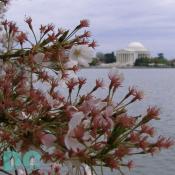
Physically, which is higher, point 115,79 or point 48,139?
point 115,79

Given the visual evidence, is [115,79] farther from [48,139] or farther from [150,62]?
[150,62]

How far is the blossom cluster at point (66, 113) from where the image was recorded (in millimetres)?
1459

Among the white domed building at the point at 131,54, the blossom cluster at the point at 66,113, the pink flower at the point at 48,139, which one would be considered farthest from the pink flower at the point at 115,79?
the white domed building at the point at 131,54

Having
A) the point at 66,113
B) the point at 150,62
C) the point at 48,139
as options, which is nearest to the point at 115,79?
the point at 66,113

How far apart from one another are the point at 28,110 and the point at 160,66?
94831mm

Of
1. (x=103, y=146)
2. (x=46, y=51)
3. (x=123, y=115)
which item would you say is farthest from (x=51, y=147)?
(x=46, y=51)

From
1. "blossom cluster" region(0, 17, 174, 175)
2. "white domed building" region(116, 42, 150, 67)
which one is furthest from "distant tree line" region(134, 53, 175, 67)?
"blossom cluster" region(0, 17, 174, 175)

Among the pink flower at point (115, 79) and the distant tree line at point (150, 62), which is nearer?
the pink flower at point (115, 79)

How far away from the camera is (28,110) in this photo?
168 centimetres

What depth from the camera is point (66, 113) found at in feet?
5.34

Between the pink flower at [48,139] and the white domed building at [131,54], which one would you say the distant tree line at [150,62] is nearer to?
the white domed building at [131,54]

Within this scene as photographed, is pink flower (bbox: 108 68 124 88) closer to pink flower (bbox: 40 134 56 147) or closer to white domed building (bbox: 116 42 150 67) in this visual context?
pink flower (bbox: 40 134 56 147)

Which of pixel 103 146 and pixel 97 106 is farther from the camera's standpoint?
pixel 97 106

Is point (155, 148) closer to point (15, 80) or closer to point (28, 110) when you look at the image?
point (28, 110)
